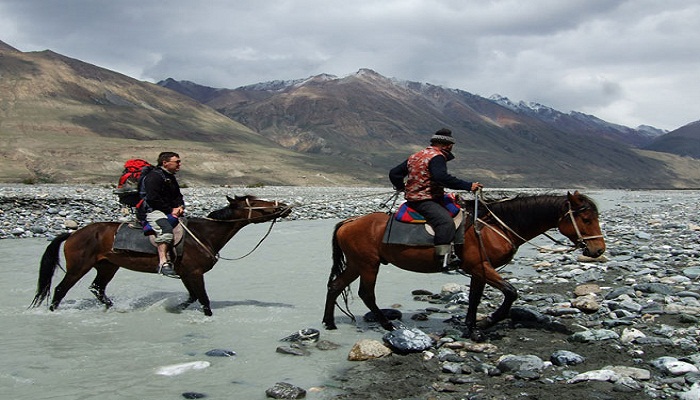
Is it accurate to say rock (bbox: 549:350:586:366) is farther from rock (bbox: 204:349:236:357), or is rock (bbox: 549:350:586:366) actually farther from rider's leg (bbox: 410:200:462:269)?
rock (bbox: 204:349:236:357)

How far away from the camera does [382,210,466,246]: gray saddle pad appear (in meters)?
8.02

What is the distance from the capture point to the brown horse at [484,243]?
791 cm

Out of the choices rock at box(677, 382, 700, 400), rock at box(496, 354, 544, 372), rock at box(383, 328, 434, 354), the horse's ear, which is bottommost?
rock at box(383, 328, 434, 354)

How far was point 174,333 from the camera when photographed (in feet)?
28.6

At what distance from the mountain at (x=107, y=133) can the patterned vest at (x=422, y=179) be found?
225ft

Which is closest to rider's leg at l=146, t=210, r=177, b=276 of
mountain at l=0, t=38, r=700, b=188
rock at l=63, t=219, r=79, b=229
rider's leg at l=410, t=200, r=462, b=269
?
rider's leg at l=410, t=200, r=462, b=269

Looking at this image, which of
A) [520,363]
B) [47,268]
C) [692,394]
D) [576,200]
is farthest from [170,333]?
[692,394]

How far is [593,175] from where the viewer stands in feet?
616

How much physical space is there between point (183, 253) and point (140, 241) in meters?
0.76

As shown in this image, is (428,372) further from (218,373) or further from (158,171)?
(158,171)

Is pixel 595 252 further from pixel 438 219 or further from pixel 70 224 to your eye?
pixel 70 224

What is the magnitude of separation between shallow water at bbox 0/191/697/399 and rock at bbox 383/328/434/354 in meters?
0.65

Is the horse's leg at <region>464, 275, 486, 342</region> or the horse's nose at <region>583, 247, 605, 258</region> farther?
the horse's nose at <region>583, 247, 605, 258</region>

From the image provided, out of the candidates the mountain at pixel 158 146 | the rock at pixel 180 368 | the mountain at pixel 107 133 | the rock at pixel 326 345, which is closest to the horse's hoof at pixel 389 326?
the rock at pixel 326 345
